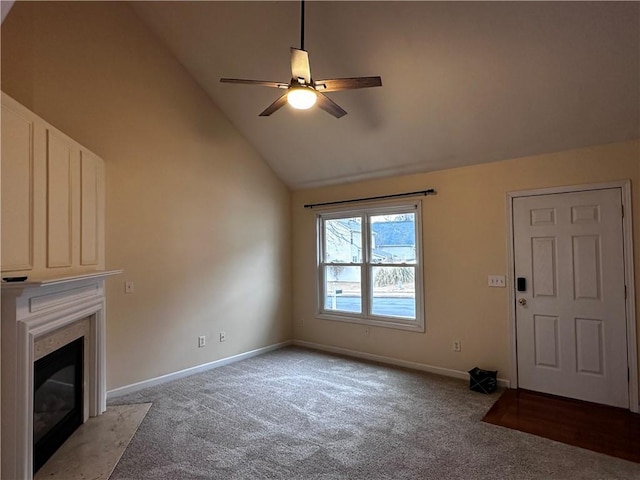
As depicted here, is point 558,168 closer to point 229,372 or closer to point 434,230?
point 434,230

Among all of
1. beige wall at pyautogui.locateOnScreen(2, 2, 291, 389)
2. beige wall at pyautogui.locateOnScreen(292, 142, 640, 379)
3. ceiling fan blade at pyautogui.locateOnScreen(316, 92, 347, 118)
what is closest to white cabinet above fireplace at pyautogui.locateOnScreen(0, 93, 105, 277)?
beige wall at pyautogui.locateOnScreen(2, 2, 291, 389)

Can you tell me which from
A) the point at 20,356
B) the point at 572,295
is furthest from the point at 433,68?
the point at 20,356

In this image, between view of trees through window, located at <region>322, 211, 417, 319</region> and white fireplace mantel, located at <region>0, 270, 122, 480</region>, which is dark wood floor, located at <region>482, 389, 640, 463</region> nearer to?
view of trees through window, located at <region>322, 211, 417, 319</region>

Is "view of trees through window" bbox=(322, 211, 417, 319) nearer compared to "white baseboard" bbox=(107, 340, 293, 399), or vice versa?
"white baseboard" bbox=(107, 340, 293, 399)

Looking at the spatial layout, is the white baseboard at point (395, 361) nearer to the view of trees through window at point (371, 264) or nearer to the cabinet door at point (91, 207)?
the view of trees through window at point (371, 264)

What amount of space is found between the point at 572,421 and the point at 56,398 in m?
4.22

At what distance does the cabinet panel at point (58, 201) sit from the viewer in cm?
250

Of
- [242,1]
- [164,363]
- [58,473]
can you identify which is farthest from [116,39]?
[58,473]

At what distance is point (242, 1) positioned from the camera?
10.6ft

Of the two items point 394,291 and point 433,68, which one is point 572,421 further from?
point 433,68

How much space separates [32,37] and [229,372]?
386cm

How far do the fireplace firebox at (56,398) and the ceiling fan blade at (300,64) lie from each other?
8.73 ft

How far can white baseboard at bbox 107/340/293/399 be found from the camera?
3.57m

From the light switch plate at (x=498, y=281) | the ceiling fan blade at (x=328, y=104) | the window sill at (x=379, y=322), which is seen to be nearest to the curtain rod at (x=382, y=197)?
the light switch plate at (x=498, y=281)
